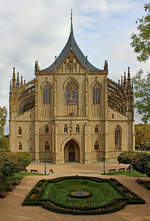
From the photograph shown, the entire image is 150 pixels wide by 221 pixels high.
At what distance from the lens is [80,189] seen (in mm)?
22531

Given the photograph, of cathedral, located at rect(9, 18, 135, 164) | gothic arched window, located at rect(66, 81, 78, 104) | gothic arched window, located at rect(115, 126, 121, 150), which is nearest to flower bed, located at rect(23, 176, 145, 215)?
cathedral, located at rect(9, 18, 135, 164)

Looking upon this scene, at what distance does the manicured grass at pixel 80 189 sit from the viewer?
18.3m

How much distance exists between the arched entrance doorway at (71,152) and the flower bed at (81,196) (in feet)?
59.9

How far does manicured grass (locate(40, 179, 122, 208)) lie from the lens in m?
18.3

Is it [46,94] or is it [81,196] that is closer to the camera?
[81,196]

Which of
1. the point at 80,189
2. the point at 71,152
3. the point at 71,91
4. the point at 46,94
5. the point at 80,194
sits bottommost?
the point at 80,189

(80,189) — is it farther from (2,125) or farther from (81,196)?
(2,125)

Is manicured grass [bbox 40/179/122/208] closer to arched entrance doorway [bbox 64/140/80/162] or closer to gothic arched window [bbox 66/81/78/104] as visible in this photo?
arched entrance doorway [bbox 64/140/80/162]

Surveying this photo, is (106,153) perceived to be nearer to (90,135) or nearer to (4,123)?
(90,135)

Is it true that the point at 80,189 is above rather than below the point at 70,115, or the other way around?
below

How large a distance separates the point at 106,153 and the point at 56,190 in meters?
25.0

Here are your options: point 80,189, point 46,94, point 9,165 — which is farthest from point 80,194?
point 46,94

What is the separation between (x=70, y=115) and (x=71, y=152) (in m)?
9.10

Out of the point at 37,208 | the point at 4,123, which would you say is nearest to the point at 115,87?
the point at 4,123
